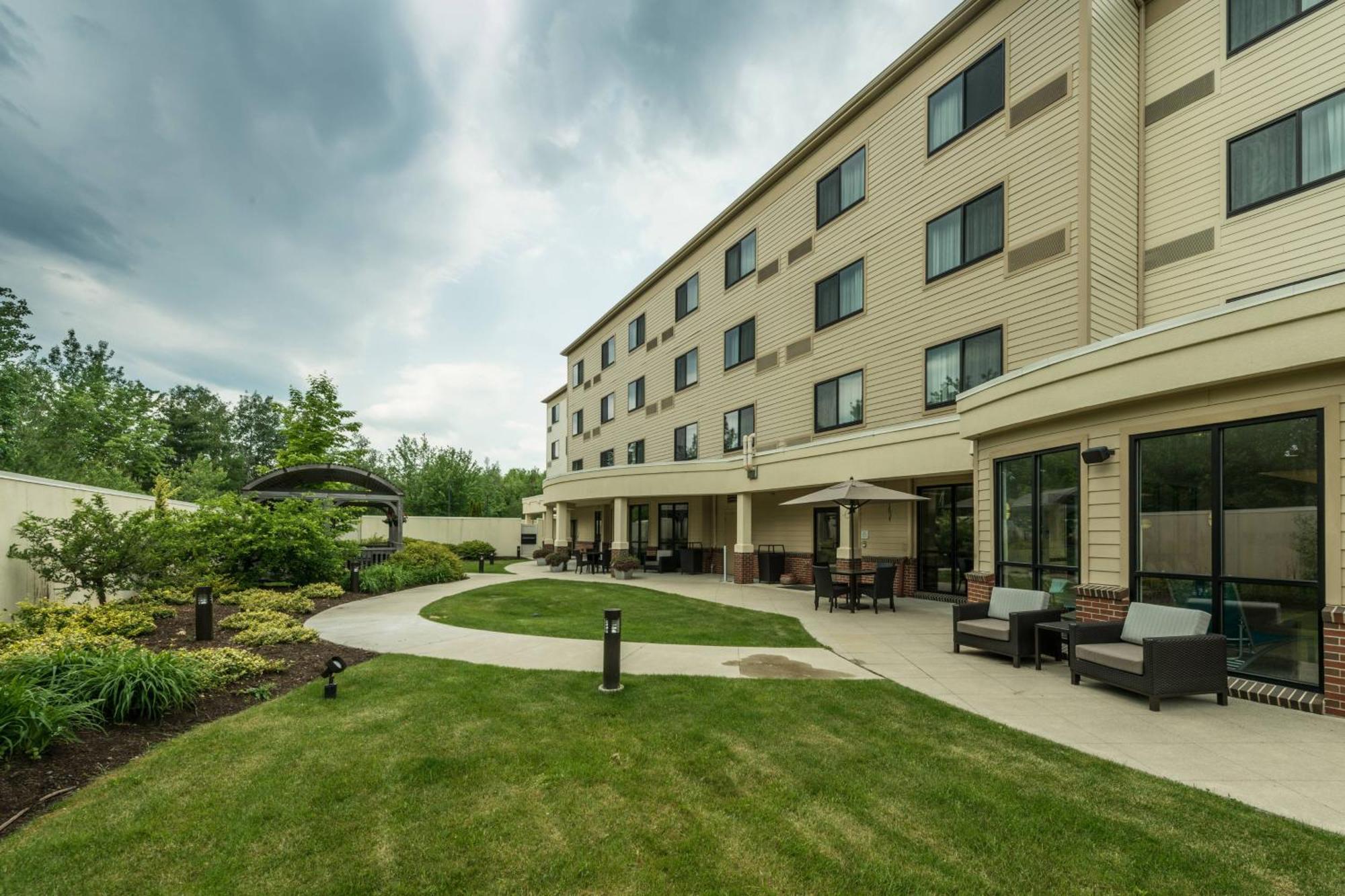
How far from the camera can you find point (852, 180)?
54.1 ft

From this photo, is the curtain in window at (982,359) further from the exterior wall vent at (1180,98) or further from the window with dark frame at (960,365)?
the exterior wall vent at (1180,98)

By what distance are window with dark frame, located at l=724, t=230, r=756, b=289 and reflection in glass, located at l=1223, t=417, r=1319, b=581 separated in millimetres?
15504

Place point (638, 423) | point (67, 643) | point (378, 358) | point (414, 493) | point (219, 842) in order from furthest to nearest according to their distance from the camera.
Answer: point (414, 493) → point (378, 358) → point (638, 423) → point (67, 643) → point (219, 842)

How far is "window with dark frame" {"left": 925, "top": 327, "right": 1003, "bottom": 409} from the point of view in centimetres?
1253

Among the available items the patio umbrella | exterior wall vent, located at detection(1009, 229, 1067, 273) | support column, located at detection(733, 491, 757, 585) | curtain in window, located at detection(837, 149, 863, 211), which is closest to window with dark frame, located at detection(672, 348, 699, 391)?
support column, located at detection(733, 491, 757, 585)

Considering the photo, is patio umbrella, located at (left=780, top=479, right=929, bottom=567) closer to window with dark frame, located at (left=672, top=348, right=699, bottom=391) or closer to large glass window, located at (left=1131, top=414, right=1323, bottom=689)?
large glass window, located at (left=1131, top=414, right=1323, bottom=689)

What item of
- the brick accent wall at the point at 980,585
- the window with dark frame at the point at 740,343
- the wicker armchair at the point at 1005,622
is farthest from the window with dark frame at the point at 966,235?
the wicker armchair at the point at 1005,622

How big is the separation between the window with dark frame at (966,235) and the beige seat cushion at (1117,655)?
8.90 m

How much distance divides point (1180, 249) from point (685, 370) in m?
15.9

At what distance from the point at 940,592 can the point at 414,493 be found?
1579 inches

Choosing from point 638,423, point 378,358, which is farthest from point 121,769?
point 378,358

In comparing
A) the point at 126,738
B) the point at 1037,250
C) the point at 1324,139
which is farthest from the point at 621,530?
the point at 1324,139

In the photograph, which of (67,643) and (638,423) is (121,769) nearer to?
(67,643)

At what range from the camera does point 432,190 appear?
15.6m
